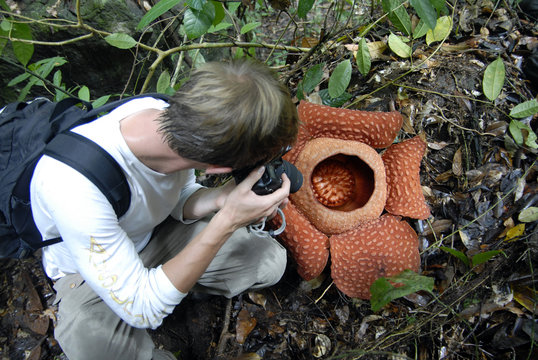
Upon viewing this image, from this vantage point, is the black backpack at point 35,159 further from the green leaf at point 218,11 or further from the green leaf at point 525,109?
the green leaf at point 525,109

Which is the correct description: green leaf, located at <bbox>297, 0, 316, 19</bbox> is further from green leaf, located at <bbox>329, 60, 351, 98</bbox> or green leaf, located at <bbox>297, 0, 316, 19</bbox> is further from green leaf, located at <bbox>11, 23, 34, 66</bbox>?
green leaf, located at <bbox>11, 23, 34, 66</bbox>

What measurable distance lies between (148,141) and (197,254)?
Answer: 0.52 metres

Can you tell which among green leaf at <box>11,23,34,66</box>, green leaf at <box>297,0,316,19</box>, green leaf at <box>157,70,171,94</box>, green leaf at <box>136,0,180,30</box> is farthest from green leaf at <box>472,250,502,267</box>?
green leaf at <box>11,23,34,66</box>

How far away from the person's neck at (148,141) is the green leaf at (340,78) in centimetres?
136

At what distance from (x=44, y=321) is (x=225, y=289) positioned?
1.40 meters

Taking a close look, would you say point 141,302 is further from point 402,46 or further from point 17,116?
point 402,46

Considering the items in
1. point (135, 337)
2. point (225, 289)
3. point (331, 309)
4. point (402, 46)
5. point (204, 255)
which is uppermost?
point (204, 255)

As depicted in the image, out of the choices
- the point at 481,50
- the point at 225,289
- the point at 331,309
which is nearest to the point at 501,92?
the point at 481,50

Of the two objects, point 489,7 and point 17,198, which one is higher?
point 17,198

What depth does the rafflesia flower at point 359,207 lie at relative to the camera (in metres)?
1.98

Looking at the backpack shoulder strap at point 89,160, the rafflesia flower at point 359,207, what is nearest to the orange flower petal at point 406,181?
the rafflesia flower at point 359,207

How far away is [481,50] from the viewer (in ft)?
8.94

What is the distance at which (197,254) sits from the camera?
1.49 metres

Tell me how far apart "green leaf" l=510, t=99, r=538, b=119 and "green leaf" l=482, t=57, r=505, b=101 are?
0.16 m
